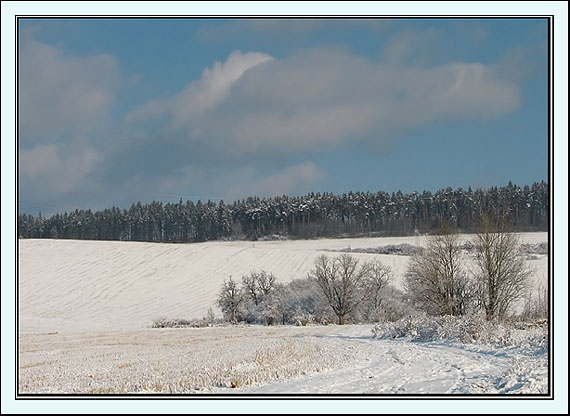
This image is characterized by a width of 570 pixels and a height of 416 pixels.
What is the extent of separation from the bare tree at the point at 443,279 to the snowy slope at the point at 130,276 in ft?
40.5

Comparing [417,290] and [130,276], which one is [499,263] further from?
[130,276]

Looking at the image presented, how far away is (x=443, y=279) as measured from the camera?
30578mm

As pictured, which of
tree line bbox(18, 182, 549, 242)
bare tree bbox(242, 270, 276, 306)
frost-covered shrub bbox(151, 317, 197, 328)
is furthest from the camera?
tree line bbox(18, 182, 549, 242)

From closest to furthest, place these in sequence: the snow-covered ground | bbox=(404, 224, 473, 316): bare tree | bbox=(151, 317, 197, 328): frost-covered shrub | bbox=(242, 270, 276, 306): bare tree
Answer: the snow-covered ground < bbox=(404, 224, 473, 316): bare tree < bbox=(151, 317, 197, 328): frost-covered shrub < bbox=(242, 270, 276, 306): bare tree

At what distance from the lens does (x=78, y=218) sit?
9825 cm

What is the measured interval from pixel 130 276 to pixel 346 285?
28.6 metres

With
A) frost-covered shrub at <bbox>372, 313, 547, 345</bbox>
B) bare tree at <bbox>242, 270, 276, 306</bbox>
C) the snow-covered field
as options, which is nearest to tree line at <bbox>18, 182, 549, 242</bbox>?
the snow-covered field

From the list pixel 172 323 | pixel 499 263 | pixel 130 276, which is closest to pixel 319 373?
pixel 499 263

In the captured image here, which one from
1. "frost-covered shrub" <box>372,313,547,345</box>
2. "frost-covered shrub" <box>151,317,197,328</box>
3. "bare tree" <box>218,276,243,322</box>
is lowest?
→ "frost-covered shrub" <box>151,317,197,328</box>

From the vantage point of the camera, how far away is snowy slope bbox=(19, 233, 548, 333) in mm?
47566

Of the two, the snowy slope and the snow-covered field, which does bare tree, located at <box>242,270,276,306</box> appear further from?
the snow-covered field

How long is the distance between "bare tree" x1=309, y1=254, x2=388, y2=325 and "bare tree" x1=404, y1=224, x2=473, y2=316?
1516 centimetres

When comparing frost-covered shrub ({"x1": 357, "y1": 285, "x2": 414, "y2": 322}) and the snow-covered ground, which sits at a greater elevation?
the snow-covered ground

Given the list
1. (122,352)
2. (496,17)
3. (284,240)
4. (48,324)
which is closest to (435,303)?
(122,352)
